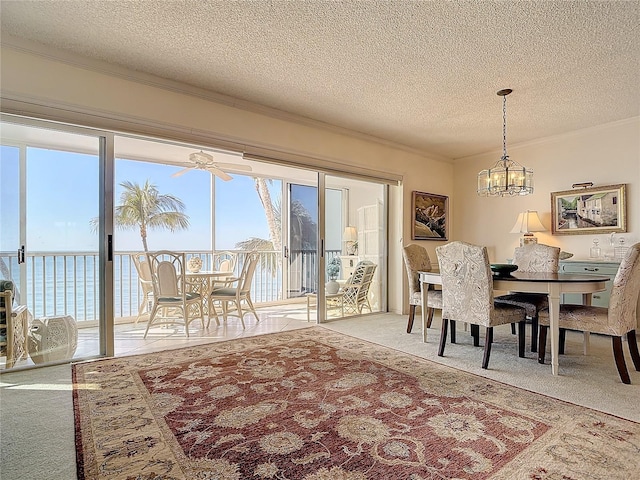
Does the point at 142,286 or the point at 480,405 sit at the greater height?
the point at 142,286

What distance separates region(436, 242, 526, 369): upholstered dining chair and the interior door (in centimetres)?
308

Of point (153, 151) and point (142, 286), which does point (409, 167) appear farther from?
point (142, 286)

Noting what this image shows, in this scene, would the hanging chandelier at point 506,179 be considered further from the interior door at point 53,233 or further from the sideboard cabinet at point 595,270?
the interior door at point 53,233

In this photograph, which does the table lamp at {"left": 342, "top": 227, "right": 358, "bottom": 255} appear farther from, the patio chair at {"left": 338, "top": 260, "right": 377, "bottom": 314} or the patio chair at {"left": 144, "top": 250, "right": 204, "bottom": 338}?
the patio chair at {"left": 144, "top": 250, "right": 204, "bottom": 338}

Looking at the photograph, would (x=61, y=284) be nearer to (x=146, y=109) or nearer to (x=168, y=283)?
(x=168, y=283)

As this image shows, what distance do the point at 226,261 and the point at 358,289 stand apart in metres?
2.22

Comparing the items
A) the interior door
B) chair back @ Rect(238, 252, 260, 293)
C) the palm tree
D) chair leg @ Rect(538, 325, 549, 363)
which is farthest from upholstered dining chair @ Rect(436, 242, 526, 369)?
the palm tree

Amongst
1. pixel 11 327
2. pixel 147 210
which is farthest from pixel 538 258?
pixel 147 210

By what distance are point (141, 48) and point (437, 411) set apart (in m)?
3.34

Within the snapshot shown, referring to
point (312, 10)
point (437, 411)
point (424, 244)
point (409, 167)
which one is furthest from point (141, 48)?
point (424, 244)

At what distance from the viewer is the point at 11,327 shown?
9.17 feet

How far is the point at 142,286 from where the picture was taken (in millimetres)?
4992

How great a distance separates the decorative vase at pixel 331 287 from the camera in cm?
477

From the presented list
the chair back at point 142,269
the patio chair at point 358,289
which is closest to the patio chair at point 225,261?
the chair back at point 142,269
